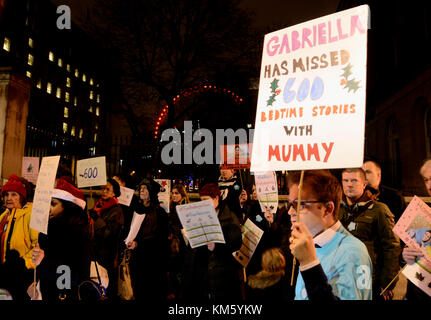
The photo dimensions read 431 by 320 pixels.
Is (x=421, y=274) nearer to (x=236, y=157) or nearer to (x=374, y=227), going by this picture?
(x=374, y=227)

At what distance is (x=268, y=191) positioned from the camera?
16.5 feet

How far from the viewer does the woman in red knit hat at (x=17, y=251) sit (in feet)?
12.9

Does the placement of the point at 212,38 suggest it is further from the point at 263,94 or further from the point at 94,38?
the point at 263,94

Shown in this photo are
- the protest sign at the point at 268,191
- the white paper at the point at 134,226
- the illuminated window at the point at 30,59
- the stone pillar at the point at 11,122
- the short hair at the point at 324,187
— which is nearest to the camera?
the short hair at the point at 324,187

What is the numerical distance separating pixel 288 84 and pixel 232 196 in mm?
3434

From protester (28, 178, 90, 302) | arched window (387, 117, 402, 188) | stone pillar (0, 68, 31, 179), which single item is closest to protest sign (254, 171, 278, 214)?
protester (28, 178, 90, 302)

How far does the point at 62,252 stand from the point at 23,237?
797 millimetres

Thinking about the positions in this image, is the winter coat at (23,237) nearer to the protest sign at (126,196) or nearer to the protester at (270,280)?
the protest sign at (126,196)

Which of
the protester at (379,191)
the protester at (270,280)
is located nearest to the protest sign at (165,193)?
the protester at (270,280)

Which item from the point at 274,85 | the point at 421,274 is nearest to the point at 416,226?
the point at 421,274

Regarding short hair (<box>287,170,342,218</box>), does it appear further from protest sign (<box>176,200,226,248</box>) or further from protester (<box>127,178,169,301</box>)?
protester (<box>127,178,169,301</box>)

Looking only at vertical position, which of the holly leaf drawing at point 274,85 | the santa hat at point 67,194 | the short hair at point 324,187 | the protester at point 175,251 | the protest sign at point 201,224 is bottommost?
the protester at point 175,251

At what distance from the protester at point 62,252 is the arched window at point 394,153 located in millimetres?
16419

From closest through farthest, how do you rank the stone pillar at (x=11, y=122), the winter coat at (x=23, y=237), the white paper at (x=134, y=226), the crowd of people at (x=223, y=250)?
the crowd of people at (x=223, y=250) → the winter coat at (x=23, y=237) → the white paper at (x=134, y=226) → the stone pillar at (x=11, y=122)
